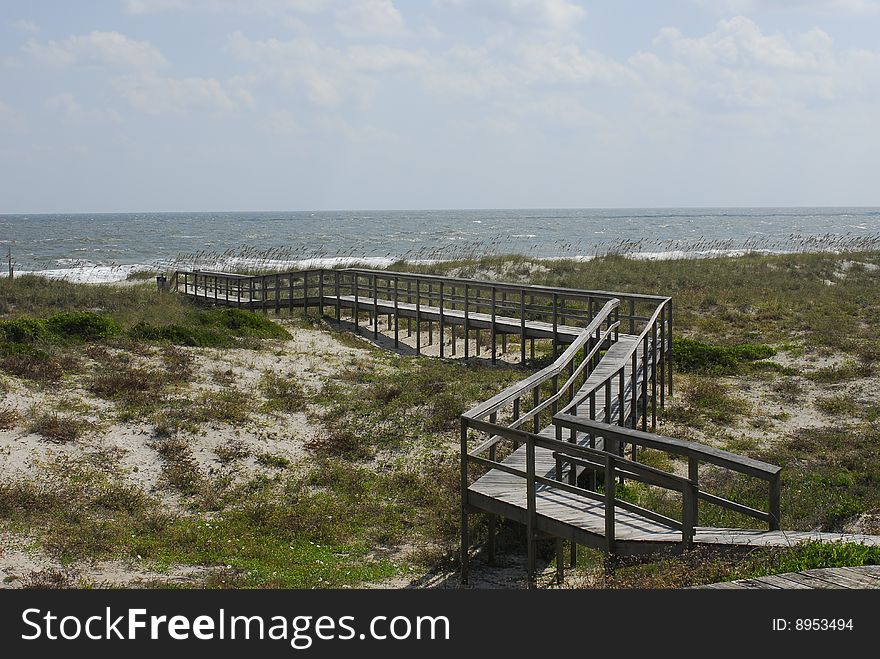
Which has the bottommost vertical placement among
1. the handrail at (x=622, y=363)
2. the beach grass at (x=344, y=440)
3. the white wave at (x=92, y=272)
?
the beach grass at (x=344, y=440)

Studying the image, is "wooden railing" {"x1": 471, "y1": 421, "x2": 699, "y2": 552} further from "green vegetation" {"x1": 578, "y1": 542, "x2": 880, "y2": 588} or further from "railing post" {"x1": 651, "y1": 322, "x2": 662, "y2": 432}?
"railing post" {"x1": 651, "y1": 322, "x2": 662, "y2": 432}

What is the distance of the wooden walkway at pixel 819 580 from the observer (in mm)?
4875

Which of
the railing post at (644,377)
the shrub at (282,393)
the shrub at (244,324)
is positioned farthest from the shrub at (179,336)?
the railing post at (644,377)

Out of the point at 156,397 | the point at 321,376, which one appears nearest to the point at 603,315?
the point at 321,376

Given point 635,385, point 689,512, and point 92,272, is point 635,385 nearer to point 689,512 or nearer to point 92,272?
point 689,512

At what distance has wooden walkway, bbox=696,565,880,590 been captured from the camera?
4.88 m

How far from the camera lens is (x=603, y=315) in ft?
48.7

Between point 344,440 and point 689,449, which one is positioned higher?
point 689,449

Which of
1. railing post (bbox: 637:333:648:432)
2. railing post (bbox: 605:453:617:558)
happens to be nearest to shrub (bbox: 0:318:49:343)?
railing post (bbox: 637:333:648:432)

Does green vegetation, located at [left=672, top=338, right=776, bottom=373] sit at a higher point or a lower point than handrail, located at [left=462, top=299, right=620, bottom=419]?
lower

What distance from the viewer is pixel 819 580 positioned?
4.97 metres

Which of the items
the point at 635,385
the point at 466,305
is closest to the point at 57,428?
the point at 635,385

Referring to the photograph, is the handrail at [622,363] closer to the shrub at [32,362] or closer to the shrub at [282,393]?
the shrub at [282,393]

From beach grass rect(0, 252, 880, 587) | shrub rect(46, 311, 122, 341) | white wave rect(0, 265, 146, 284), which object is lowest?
beach grass rect(0, 252, 880, 587)
